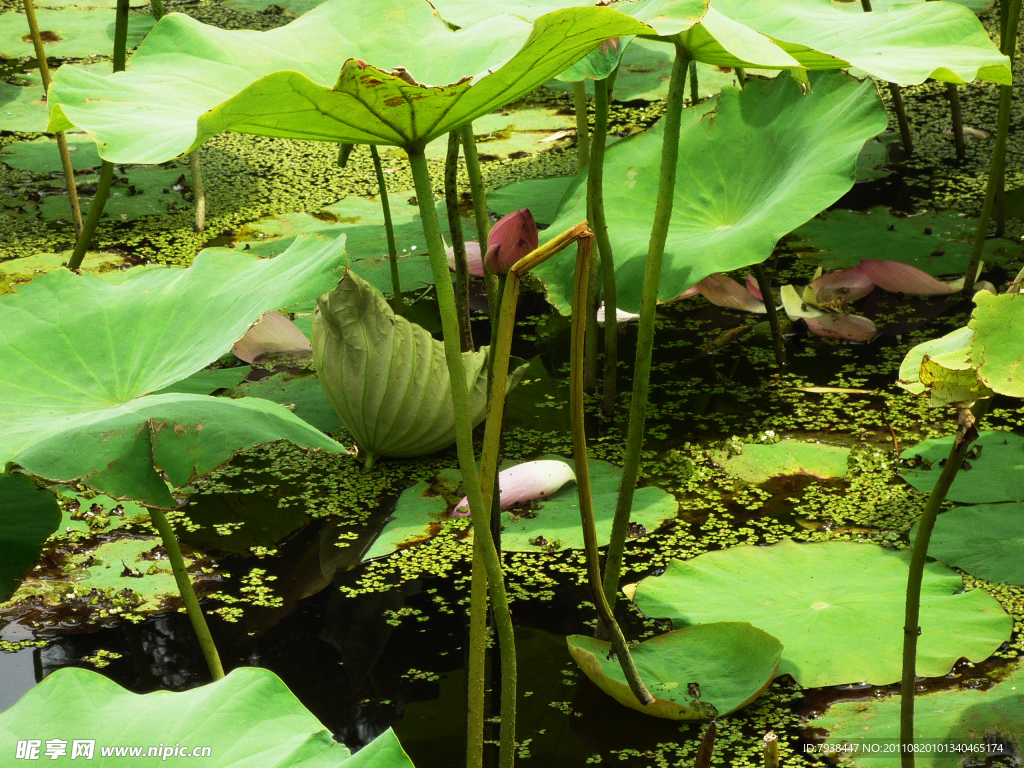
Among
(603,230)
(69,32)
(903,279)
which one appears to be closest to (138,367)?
(603,230)

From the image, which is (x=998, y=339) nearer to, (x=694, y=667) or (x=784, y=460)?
(x=694, y=667)

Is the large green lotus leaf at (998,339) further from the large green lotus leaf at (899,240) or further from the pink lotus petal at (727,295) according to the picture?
the large green lotus leaf at (899,240)

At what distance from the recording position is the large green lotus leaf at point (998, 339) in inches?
25.5

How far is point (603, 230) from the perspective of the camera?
1.41m

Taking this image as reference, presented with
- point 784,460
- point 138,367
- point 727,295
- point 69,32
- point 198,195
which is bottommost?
point 784,460

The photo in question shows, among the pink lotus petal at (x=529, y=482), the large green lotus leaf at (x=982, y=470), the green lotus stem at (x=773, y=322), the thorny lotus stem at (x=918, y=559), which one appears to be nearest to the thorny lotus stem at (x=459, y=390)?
the thorny lotus stem at (x=918, y=559)

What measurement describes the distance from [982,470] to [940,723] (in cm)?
55

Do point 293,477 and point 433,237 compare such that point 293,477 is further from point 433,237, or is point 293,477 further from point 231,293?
point 433,237

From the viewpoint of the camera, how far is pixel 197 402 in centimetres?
89

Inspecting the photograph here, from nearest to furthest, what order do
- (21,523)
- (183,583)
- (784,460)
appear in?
1. (183,583)
2. (21,523)
3. (784,460)

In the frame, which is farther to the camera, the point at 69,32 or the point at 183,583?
the point at 69,32

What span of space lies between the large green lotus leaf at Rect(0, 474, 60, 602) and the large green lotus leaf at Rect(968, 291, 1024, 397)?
1.03 metres

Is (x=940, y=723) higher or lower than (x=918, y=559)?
lower

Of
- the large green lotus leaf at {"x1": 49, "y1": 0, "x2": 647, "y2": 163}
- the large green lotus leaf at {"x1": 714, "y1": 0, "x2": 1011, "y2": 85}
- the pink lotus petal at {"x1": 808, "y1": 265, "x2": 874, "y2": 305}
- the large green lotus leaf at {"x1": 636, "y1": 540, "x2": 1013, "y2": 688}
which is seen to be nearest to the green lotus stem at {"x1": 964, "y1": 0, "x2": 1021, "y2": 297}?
the pink lotus petal at {"x1": 808, "y1": 265, "x2": 874, "y2": 305}
